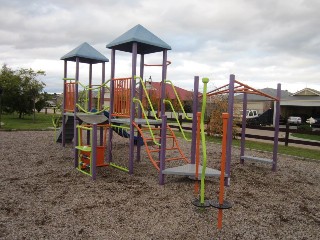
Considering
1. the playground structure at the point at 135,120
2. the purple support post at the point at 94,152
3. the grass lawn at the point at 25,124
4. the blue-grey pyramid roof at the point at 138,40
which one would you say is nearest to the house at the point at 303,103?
the grass lawn at the point at 25,124

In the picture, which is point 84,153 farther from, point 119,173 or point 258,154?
point 258,154

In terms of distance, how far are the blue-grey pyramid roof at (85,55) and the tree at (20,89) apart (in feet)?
41.3

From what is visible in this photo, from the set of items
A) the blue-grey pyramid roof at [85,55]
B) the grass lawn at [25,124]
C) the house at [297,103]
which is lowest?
the grass lawn at [25,124]

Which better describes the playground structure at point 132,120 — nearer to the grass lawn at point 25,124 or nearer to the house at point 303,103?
the grass lawn at point 25,124

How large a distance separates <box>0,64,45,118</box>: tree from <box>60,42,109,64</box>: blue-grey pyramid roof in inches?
496

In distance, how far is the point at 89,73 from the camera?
10.8 metres

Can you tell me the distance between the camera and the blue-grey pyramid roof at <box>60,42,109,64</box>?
31.5 feet

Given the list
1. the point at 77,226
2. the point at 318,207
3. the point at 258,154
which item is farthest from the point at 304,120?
the point at 77,226

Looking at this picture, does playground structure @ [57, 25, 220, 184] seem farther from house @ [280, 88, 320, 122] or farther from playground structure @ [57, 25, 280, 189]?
house @ [280, 88, 320, 122]

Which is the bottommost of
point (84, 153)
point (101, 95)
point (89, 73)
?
point (84, 153)

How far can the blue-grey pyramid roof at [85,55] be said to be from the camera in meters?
9.59

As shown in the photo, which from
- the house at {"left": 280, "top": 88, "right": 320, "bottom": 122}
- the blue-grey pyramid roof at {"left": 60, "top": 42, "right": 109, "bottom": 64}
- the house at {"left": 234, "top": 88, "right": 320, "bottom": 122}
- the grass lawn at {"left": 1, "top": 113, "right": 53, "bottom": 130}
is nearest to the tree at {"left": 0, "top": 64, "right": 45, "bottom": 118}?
the grass lawn at {"left": 1, "top": 113, "right": 53, "bottom": 130}

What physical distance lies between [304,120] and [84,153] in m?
29.9

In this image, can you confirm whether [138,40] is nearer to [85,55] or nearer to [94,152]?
[94,152]
